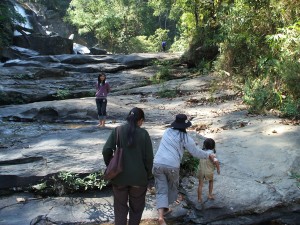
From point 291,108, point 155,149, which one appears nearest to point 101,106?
point 155,149

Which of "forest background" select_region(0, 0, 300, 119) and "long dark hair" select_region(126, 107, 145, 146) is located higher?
"forest background" select_region(0, 0, 300, 119)

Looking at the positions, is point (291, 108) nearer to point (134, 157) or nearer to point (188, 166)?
point (188, 166)

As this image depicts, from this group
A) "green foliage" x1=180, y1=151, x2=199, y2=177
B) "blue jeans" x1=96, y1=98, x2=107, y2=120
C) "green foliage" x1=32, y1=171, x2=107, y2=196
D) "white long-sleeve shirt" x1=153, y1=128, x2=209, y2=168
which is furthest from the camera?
"blue jeans" x1=96, y1=98, x2=107, y2=120

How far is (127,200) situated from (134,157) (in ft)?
1.80

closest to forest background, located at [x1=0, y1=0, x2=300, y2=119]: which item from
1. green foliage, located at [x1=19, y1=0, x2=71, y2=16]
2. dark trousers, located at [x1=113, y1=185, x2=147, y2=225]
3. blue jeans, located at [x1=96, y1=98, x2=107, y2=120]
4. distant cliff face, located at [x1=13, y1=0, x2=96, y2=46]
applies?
blue jeans, located at [x1=96, y1=98, x2=107, y2=120]

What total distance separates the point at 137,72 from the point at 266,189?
51.5 feet

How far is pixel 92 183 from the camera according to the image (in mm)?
5617

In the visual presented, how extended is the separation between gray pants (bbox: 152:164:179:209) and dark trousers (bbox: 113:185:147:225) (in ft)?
1.89

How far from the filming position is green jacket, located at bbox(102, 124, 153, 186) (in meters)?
3.79

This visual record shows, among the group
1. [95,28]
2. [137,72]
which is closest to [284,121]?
[137,72]

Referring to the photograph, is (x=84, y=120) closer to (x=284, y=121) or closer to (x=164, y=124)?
(x=164, y=124)

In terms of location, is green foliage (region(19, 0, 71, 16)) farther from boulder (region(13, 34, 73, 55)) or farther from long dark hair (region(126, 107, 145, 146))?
long dark hair (region(126, 107, 145, 146))

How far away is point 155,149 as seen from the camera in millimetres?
6727

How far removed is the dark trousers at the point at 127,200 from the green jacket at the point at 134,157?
111 mm
